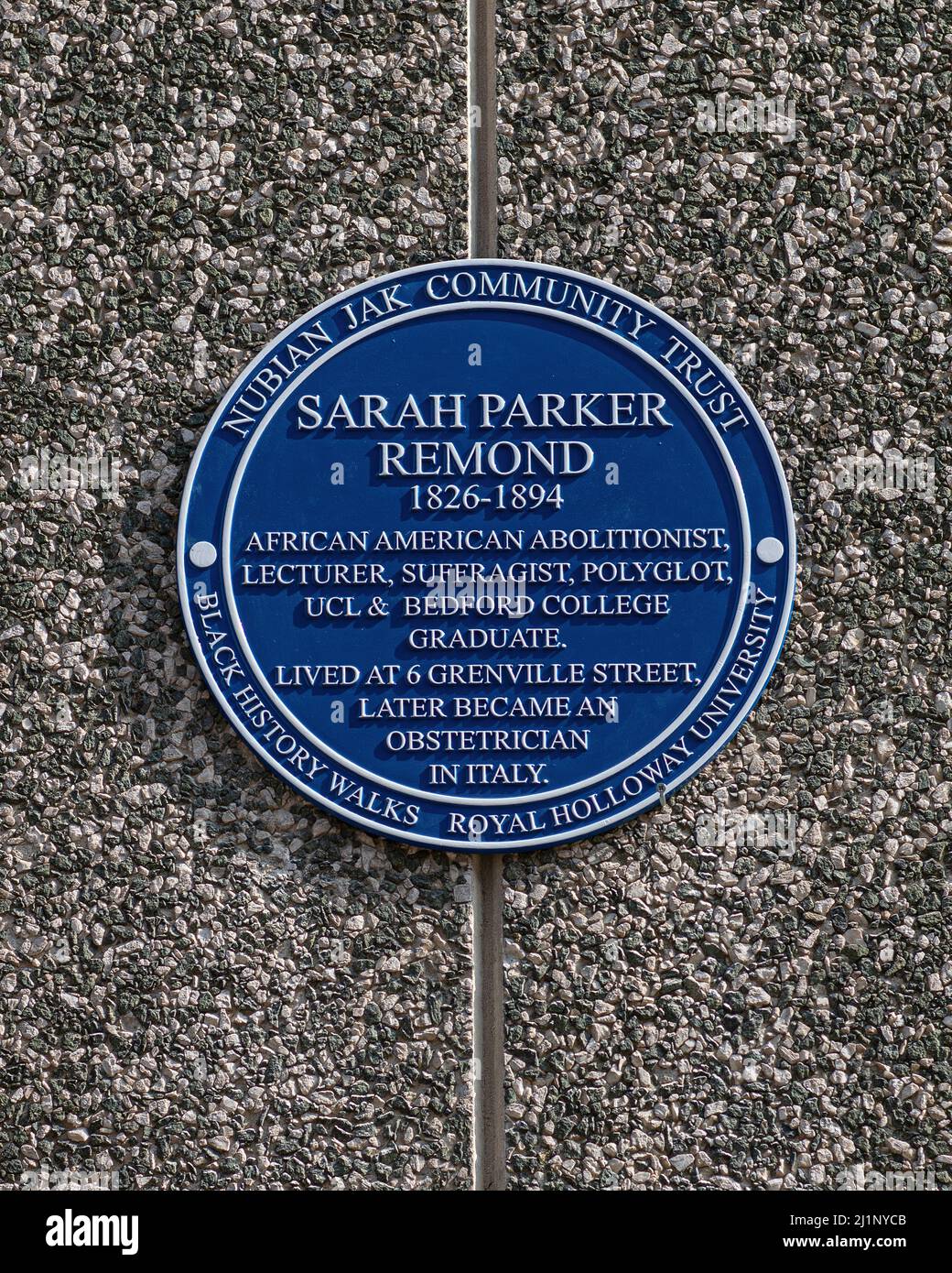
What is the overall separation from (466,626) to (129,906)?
1106 millimetres

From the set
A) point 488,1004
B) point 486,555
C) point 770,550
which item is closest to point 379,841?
point 488,1004

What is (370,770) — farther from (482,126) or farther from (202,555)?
(482,126)

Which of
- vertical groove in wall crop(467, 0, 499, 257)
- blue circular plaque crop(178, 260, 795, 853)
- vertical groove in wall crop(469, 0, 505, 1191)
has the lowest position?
vertical groove in wall crop(469, 0, 505, 1191)

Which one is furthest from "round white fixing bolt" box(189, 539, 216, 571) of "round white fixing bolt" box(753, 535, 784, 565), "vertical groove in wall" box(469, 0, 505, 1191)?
"round white fixing bolt" box(753, 535, 784, 565)

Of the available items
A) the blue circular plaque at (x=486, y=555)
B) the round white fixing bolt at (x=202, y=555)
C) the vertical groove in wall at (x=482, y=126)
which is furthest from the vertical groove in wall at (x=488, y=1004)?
the round white fixing bolt at (x=202, y=555)

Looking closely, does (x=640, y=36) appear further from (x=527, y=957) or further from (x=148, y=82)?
(x=527, y=957)

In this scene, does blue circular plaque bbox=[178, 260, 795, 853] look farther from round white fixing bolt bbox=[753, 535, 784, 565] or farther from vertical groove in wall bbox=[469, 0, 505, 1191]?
vertical groove in wall bbox=[469, 0, 505, 1191]

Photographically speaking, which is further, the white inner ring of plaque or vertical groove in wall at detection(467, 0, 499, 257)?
vertical groove in wall at detection(467, 0, 499, 257)

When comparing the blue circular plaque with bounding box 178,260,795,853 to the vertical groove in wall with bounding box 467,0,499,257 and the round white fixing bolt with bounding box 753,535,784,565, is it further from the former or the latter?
the vertical groove in wall with bounding box 467,0,499,257

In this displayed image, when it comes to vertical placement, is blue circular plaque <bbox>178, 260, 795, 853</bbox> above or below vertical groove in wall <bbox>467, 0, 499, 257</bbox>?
below

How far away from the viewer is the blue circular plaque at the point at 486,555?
368 cm

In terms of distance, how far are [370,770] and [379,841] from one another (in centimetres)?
19

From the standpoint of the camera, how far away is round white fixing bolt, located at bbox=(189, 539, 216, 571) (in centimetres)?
371

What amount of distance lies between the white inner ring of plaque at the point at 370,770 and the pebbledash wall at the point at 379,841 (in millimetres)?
163
